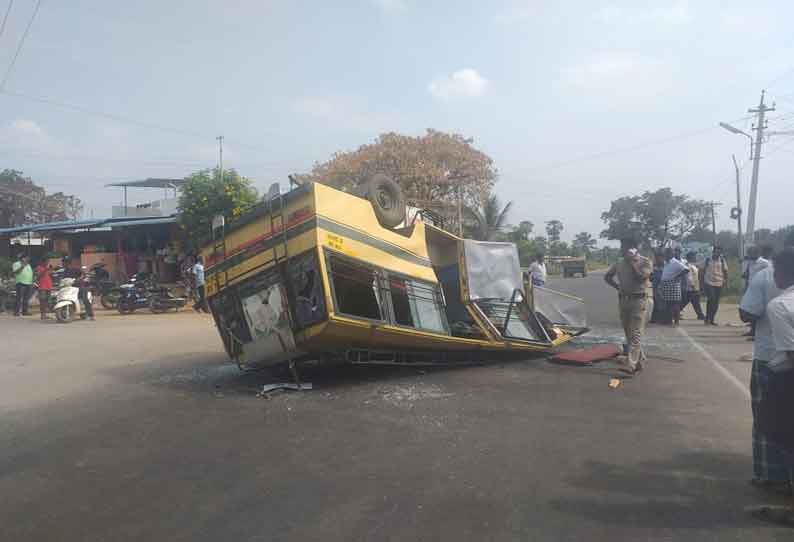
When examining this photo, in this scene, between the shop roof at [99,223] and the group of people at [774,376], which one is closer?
the group of people at [774,376]

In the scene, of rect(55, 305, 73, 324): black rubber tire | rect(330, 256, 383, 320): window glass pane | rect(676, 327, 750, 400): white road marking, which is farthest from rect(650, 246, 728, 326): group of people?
rect(55, 305, 73, 324): black rubber tire

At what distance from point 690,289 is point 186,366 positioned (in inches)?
424

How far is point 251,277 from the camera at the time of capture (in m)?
7.00

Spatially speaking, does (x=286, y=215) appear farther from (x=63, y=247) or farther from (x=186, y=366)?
(x=63, y=247)

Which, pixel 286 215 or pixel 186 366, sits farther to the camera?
pixel 186 366

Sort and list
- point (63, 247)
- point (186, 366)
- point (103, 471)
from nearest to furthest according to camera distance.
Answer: point (103, 471) < point (186, 366) < point (63, 247)

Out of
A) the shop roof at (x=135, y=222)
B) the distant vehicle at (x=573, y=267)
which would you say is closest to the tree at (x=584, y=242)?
the distant vehicle at (x=573, y=267)

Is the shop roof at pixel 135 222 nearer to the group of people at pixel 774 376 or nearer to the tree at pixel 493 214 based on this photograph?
the tree at pixel 493 214

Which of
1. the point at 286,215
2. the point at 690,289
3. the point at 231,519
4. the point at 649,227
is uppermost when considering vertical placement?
the point at 649,227

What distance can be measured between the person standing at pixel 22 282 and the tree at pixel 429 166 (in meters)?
12.3

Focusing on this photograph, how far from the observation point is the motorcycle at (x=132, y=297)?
16.7 meters

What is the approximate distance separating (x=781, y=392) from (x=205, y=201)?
60.5 ft

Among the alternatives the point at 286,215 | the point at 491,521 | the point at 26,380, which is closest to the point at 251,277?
the point at 286,215

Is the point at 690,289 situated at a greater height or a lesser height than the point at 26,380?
greater
